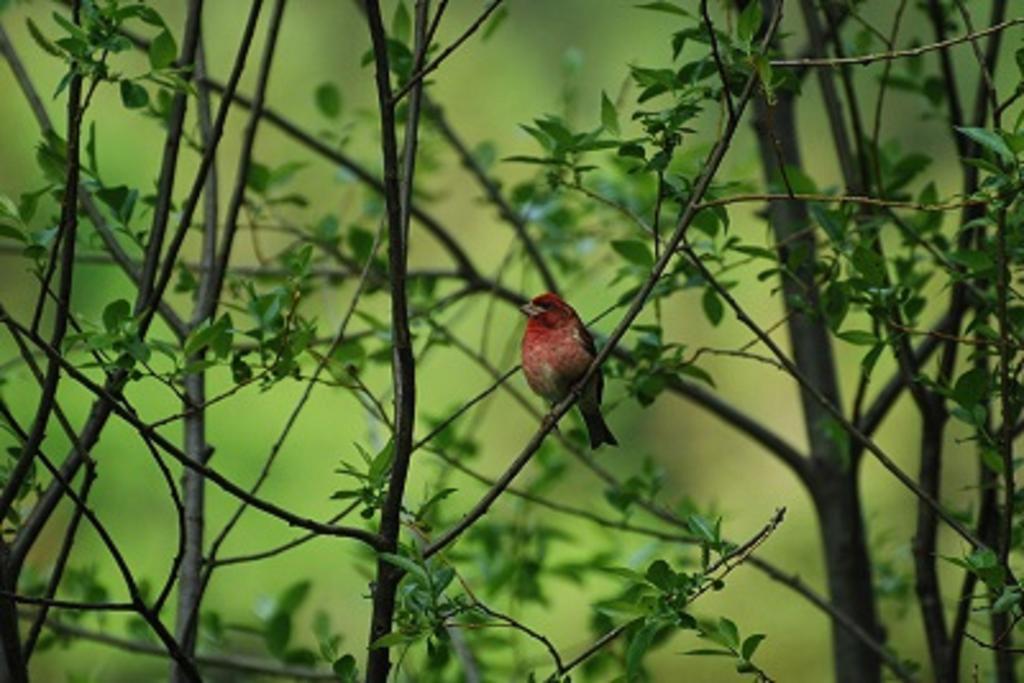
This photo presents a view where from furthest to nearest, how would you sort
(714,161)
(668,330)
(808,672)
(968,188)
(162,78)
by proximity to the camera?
(668,330), (808,672), (968,188), (162,78), (714,161)

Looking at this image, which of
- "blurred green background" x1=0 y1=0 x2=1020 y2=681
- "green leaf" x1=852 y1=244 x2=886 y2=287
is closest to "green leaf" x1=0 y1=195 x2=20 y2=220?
"green leaf" x1=852 y1=244 x2=886 y2=287

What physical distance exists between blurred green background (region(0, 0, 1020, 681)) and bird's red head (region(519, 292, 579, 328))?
2557mm

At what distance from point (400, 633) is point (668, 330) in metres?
6.76

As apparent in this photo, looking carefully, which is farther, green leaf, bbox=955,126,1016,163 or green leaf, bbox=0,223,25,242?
green leaf, bbox=0,223,25,242

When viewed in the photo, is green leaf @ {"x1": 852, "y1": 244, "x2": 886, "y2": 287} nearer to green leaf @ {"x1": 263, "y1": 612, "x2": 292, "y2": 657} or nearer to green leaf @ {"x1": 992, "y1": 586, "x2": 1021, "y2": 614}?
green leaf @ {"x1": 992, "y1": 586, "x2": 1021, "y2": 614}

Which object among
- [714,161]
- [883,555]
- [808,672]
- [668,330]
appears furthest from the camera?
[668,330]

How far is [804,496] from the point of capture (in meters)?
9.19

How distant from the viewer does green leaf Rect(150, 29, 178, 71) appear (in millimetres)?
2584

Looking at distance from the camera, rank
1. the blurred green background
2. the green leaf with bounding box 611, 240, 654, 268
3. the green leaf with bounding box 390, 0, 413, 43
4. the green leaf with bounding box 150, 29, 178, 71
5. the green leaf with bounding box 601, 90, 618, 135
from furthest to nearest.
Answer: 1. the blurred green background
2. the green leaf with bounding box 390, 0, 413, 43
3. the green leaf with bounding box 611, 240, 654, 268
4. the green leaf with bounding box 601, 90, 618, 135
5. the green leaf with bounding box 150, 29, 178, 71

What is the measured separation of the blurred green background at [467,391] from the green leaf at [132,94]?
3.59 meters

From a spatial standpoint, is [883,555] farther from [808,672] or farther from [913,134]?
[913,134]

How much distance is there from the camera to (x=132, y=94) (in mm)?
2619

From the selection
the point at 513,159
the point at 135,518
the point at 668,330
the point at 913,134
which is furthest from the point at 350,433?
the point at 513,159

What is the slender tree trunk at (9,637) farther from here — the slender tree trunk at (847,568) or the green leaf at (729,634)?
the slender tree trunk at (847,568)
